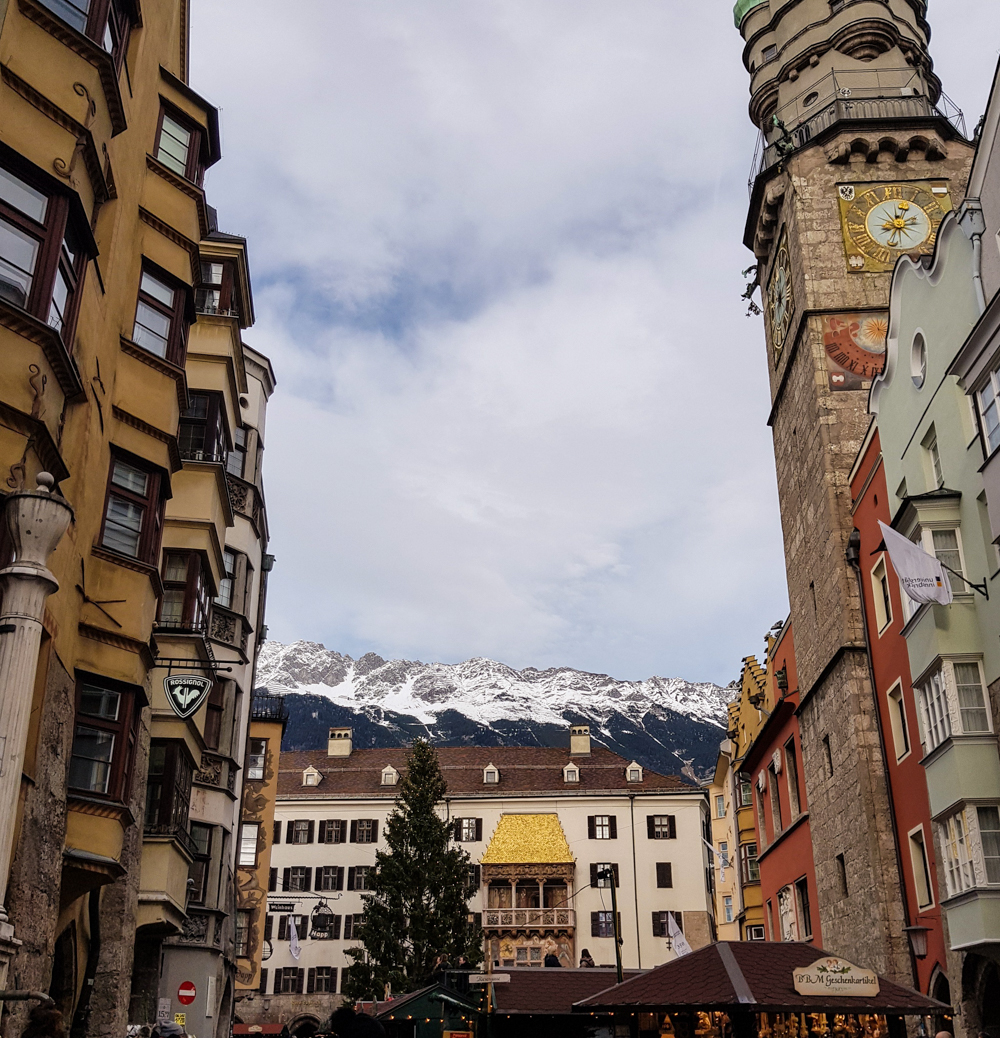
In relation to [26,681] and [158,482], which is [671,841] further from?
[26,681]

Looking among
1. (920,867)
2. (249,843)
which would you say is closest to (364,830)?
(249,843)

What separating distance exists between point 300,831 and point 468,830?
10.9 metres

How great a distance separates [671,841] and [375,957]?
25420 mm

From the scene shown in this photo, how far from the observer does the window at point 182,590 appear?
21.3 m

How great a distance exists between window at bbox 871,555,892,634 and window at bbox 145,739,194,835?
1629 cm

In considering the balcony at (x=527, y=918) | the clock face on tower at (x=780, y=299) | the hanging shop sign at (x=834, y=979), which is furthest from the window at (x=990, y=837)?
the balcony at (x=527, y=918)

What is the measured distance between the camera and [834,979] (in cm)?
1599

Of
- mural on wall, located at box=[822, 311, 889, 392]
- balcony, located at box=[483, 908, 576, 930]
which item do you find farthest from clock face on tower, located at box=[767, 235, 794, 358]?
balcony, located at box=[483, 908, 576, 930]

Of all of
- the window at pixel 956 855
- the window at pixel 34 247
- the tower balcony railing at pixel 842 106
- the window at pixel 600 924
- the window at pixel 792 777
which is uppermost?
the tower balcony railing at pixel 842 106

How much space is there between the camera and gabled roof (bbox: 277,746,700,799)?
74250 millimetres

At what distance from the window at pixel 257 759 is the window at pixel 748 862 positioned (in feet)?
72.7

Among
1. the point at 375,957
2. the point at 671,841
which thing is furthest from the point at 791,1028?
Answer: the point at 671,841

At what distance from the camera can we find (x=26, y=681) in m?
12.0

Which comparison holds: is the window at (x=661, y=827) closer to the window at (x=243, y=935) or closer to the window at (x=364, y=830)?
the window at (x=364, y=830)
